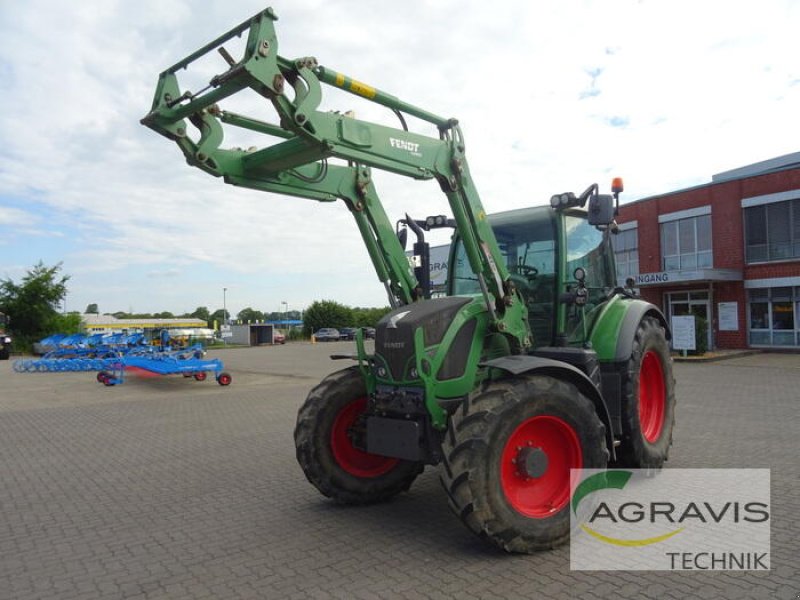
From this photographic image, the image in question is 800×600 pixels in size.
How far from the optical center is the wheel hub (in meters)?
4.16


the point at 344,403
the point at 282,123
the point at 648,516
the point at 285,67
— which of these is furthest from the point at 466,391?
the point at 285,67

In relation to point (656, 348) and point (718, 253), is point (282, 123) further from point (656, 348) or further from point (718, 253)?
Answer: point (718, 253)

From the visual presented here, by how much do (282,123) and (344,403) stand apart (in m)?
2.48

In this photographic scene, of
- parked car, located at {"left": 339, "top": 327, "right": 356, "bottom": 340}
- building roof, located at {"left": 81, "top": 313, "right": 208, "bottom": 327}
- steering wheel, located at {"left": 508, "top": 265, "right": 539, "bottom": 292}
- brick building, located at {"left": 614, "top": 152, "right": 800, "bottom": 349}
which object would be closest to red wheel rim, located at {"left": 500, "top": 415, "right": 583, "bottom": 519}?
steering wheel, located at {"left": 508, "top": 265, "right": 539, "bottom": 292}

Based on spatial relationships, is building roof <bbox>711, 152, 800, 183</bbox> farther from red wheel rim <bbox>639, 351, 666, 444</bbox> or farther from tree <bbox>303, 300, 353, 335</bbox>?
tree <bbox>303, 300, 353, 335</bbox>

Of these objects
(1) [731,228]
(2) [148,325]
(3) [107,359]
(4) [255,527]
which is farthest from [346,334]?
(4) [255,527]

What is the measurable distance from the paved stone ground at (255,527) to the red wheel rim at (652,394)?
476mm

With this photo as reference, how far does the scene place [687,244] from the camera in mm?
25141

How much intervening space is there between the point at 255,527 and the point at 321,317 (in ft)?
182

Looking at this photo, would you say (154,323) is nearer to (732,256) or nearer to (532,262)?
(732,256)

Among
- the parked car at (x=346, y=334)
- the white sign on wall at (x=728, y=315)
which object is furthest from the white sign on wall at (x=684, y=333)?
the parked car at (x=346, y=334)

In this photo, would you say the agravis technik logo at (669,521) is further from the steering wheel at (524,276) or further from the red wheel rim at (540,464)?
the steering wheel at (524,276)

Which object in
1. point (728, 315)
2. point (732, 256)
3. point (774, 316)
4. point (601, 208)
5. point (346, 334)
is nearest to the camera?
point (601, 208)

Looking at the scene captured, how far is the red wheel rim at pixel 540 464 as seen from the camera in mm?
4164
